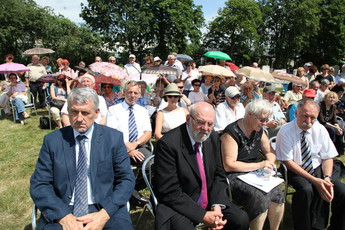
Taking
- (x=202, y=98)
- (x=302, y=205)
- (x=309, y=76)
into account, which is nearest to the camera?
(x=302, y=205)

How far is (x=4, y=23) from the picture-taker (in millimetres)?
23188

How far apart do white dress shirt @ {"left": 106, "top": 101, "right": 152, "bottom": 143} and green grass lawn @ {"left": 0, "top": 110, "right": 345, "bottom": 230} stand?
1.17 meters

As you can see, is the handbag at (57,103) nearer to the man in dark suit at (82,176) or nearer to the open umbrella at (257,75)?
the man in dark suit at (82,176)

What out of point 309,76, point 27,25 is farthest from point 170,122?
point 27,25

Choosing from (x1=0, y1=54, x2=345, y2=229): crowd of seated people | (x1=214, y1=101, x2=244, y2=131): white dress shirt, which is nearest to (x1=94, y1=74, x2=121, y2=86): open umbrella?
(x1=0, y1=54, x2=345, y2=229): crowd of seated people

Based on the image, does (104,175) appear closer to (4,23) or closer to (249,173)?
(249,173)

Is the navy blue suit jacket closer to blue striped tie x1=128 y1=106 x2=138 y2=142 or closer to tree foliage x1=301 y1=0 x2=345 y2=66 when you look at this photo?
blue striped tie x1=128 y1=106 x2=138 y2=142

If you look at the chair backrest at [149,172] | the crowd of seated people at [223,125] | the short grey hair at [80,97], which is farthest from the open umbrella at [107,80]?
the short grey hair at [80,97]

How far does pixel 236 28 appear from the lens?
127 ft

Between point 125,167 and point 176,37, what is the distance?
29.6 metres

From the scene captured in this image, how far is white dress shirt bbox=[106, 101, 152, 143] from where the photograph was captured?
3.71m

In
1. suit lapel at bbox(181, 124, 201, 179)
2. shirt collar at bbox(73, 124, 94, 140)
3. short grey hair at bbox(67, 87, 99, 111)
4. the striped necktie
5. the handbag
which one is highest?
short grey hair at bbox(67, 87, 99, 111)

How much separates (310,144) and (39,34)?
28.4m

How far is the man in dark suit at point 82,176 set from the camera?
206 cm
